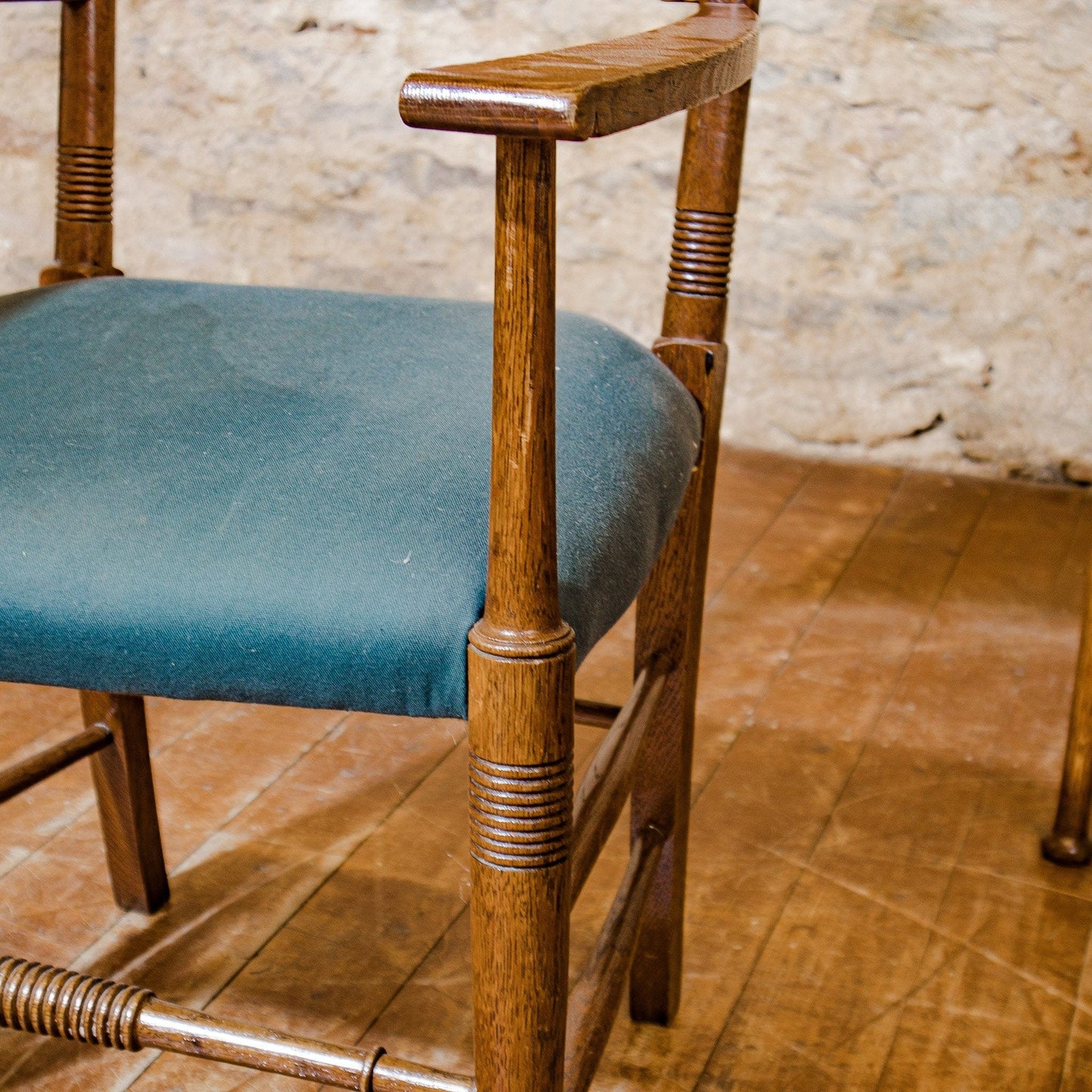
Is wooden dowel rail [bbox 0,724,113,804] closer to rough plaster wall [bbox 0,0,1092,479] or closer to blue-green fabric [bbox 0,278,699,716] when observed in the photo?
blue-green fabric [bbox 0,278,699,716]

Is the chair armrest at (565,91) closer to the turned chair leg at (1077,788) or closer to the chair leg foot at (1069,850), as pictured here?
the turned chair leg at (1077,788)

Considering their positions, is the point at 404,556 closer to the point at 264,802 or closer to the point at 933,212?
the point at 264,802

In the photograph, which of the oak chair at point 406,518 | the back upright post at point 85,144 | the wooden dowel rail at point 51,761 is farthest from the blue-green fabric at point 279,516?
the wooden dowel rail at point 51,761

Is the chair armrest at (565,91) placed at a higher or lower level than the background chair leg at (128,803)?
higher

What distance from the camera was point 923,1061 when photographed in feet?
3.92

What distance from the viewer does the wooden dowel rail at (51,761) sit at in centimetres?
111

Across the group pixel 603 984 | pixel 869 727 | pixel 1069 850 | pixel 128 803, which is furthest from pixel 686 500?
pixel 869 727

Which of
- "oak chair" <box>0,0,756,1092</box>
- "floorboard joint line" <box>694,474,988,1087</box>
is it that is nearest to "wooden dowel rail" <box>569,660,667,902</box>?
"oak chair" <box>0,0,756,1092</box>

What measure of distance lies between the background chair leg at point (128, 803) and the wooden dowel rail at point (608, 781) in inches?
18.9

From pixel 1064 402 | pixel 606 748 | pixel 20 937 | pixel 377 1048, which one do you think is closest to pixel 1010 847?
pixel 606 748

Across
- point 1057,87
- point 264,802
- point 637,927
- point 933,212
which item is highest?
point 1057,87

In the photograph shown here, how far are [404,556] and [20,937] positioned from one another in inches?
34.2

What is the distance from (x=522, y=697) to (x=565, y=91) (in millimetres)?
281

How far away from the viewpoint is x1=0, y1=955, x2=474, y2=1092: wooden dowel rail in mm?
791
